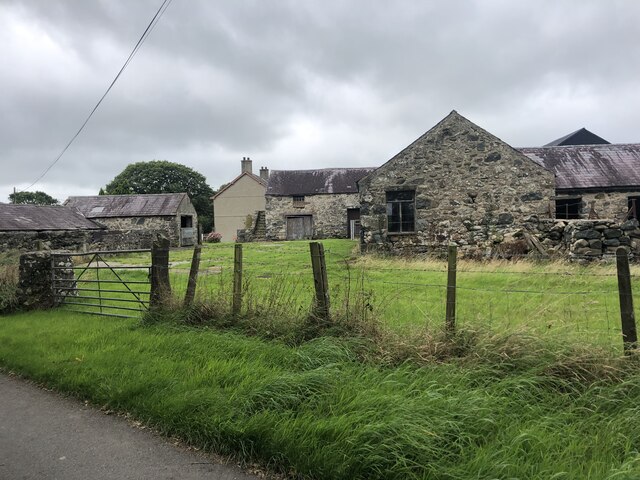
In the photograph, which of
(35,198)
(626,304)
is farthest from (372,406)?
(35,198)

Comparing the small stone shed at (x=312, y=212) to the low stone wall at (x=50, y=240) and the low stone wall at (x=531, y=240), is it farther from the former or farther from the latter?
the low stone wall at (x=531, y=240)

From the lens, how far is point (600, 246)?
12.9 m

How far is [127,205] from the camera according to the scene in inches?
1432

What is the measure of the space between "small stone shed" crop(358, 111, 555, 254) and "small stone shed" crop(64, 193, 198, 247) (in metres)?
22.9

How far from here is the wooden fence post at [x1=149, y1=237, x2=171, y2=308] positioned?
6926 mm

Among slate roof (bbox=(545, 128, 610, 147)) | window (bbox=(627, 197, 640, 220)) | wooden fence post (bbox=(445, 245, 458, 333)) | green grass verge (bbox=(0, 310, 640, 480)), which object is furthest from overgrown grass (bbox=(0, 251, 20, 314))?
slate roof (bbox=(545, 128, 610, 147))

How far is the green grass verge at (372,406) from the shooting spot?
2.88m

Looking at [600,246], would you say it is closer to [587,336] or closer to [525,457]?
[587,336]

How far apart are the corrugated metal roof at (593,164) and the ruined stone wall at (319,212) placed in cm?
1697

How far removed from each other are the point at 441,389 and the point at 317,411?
3.89 feet

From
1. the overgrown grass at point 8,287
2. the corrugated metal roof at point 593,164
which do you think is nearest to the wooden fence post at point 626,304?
the overgrown grass at point 8,287

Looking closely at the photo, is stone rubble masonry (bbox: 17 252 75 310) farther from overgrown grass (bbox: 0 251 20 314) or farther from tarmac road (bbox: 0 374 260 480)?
tarmac road (bbox: 0 374 260 480)

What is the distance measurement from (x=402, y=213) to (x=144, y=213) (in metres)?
26.5

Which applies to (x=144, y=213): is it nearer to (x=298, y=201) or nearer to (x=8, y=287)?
(x=298, y=201)
